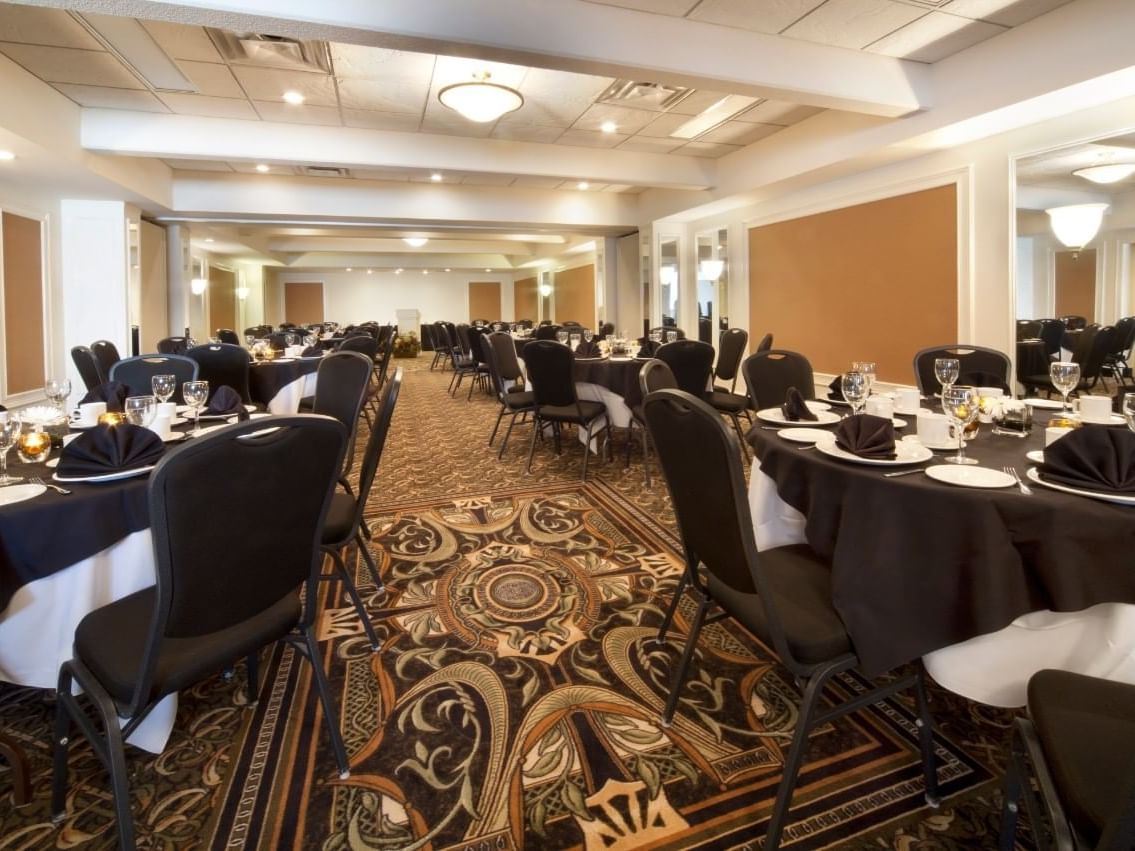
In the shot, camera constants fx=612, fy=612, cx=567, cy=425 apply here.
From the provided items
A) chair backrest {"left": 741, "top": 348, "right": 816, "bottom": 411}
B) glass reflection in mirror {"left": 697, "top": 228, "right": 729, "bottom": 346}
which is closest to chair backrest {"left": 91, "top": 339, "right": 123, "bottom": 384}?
chair backrest {"left": 741, "top": 348, "right": 816, "bottom": 411}

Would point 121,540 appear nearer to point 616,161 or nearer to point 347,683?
point 347,683

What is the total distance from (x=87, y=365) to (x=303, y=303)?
1781 centimetres

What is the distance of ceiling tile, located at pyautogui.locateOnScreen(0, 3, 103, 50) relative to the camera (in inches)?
149

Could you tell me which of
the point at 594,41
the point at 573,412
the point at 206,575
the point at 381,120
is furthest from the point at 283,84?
the point at 206,575

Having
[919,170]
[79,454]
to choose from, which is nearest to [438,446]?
[79,454]

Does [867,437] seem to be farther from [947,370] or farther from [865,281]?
[865,281]

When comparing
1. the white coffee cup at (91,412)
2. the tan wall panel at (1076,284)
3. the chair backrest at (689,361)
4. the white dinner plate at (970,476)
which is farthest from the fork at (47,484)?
the tan wall panel at (1076,284)

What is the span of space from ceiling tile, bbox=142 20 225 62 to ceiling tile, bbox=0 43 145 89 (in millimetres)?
547

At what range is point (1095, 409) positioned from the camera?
203 cm

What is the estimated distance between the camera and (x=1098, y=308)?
4.23m

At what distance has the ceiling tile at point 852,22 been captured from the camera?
3.80 m

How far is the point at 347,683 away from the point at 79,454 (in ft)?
3.37

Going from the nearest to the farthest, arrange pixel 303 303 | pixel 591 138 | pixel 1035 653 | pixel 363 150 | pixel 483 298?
1. pixel 1035 653
2. pixel 363 150
3. pixel 591 138
4. pixel 303 303
5. pixel 483 298

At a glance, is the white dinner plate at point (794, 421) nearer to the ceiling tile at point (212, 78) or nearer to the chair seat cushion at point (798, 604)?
the chair seat cushion at point (798, 604)
